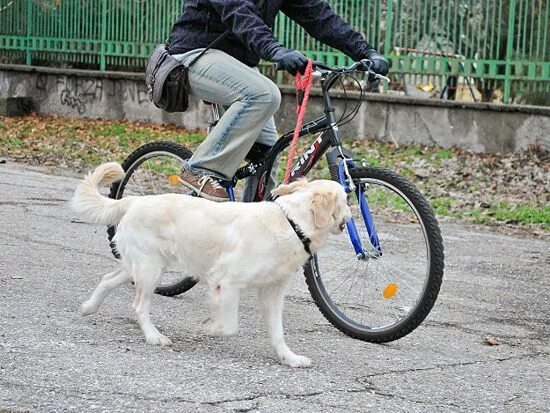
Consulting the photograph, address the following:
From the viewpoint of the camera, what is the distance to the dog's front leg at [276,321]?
4.78 m

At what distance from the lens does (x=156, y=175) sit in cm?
670

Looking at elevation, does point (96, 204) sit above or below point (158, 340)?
above

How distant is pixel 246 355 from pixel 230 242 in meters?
0.51

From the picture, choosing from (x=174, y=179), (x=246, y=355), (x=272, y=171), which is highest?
(x=272, y=171)

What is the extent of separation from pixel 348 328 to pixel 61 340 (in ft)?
4.46

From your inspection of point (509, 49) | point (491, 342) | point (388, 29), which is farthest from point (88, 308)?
point (388, 29)

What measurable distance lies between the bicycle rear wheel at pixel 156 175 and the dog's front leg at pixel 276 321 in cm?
131

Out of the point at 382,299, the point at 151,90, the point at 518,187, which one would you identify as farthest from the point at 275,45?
the point at 518,187

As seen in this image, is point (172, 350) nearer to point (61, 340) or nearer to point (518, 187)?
point (61, 340)

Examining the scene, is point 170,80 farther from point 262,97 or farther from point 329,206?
point 329,206

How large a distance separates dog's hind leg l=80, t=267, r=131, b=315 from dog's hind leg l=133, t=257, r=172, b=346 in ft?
0.66

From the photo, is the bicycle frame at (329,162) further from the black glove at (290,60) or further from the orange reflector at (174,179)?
the orange reflector at (174,179)

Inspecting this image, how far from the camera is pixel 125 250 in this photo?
510 cm

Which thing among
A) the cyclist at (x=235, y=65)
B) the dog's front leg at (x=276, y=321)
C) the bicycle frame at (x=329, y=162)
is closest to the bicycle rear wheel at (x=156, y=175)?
the cyclist at (x=235, y=65)
